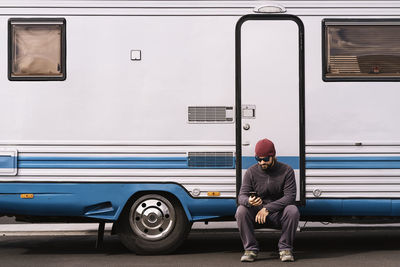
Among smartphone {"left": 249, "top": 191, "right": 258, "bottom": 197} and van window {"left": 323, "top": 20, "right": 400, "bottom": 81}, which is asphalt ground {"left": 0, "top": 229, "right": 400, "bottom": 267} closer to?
smartphone {"left": 249, "top": 191, "right": 258, "bottom": 197}

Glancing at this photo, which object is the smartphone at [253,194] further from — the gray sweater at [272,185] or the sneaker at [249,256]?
the sneaker at [249,256]

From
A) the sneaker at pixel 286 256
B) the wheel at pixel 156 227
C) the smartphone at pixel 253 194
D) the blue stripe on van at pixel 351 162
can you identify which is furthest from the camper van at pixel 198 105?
the sneaker at pixel 286 256

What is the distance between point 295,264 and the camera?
7535 millimetres

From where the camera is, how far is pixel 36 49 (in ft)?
26.2

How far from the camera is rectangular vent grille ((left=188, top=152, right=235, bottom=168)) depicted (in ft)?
26.1

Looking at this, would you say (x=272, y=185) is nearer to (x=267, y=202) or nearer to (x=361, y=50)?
(x=267, y=202)

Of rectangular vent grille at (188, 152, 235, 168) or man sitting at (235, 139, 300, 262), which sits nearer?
man sitting at (235, 139, 300, 262)

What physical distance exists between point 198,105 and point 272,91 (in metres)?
0.87

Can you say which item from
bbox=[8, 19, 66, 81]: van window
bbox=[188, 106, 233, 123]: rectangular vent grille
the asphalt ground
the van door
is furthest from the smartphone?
bbox=[8, 19, 66, 81]: van window

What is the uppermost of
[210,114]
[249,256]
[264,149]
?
[210,114]

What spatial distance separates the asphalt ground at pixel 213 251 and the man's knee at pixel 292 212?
512mm

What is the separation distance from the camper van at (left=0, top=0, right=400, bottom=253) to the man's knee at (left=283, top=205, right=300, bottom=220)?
1.36 feet

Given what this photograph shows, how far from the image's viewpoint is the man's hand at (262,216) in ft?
25.0

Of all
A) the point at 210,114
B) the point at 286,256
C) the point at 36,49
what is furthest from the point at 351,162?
the point at 36,49
